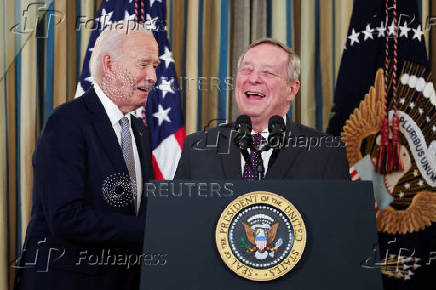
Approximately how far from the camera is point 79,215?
227cm

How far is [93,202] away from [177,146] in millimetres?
698

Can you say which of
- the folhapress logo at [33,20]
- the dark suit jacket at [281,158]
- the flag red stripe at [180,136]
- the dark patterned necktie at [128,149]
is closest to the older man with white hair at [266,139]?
the dark suit jacket at [281,158]

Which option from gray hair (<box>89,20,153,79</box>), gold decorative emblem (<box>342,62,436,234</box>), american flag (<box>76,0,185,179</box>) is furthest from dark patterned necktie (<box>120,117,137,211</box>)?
gold decorative emblem (<box>342,62,436,234</box>)

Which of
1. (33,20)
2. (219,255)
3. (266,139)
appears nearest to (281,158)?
(266,139)

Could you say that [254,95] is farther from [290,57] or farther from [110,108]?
[110,108]

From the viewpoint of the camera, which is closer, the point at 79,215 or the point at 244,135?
the point at 244,135

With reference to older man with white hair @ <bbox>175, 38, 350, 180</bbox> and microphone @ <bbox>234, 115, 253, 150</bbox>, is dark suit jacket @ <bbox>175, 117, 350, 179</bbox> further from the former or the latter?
microphone @ <bbox>234, 115, 253, 150</bbox>

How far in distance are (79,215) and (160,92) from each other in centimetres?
98

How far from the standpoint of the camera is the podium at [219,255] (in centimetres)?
145

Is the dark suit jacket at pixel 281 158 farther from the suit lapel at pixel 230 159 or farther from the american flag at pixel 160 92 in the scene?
the american flag at pixel 160 92

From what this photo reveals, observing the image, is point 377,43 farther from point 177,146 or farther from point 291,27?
point 177,146

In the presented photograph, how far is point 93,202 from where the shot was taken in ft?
7.90

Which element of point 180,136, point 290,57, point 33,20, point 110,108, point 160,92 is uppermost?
point 33,20

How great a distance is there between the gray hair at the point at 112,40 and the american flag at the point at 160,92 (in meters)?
0.06
